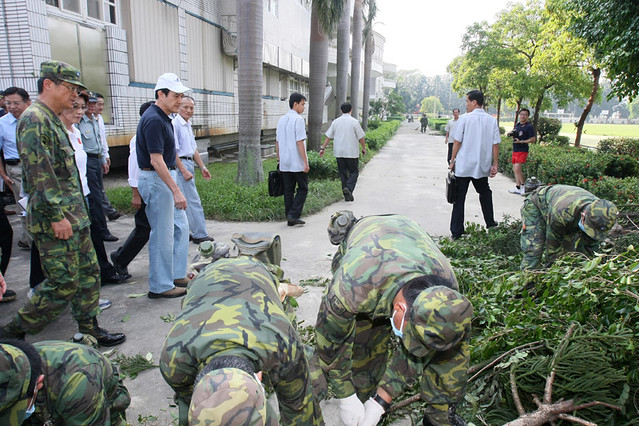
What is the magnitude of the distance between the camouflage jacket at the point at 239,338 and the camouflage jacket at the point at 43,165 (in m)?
1.46

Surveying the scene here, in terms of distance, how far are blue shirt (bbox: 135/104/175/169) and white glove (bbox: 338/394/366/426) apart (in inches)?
98.6

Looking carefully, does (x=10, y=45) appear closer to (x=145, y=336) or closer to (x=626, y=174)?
(x=145, y=336)

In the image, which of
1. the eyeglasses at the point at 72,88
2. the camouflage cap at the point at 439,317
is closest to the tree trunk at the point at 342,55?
the eyeglasses at the point at 72,88

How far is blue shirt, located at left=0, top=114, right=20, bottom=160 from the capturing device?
4742 millimetres

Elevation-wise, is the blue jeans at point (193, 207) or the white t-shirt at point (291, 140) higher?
the white t-shirt at point (291, 140)

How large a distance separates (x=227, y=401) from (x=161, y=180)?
2.80m

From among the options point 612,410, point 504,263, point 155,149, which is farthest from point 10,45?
point 612,410

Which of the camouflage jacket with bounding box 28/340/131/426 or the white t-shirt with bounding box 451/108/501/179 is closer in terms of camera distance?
the camouflage jacket with bounding box 28/340/131/426

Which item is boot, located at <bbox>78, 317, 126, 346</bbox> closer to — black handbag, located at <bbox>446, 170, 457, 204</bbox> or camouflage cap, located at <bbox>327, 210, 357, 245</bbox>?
camouflage cap, located at <bbox>327, 210, 357, 245</bbox>

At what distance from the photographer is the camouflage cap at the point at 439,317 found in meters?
1.67

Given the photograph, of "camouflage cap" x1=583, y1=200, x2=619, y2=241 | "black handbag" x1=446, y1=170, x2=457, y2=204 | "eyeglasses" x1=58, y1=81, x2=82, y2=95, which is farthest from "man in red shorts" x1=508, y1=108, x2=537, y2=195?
"eyeglasses" x1=58, y1=81, x2=82, y2=95

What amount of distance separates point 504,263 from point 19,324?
4.11m

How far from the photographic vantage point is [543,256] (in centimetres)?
412

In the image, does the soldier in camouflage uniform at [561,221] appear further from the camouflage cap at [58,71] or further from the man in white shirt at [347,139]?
the man in white shirt at [347,139]
